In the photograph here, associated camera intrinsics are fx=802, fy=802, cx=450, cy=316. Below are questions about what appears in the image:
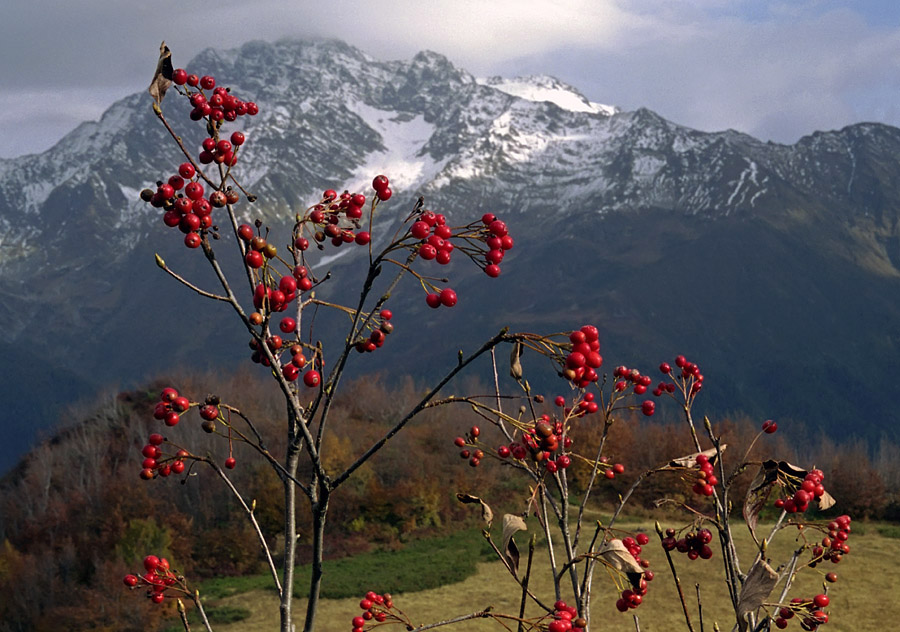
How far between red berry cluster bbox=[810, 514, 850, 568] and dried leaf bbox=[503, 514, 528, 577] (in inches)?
66.7

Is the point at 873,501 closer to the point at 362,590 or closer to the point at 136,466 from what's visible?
the point at 362,590

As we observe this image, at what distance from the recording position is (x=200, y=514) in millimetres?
44562

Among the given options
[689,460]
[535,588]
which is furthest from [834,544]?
[535,588]

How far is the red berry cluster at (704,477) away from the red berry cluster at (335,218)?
1.75 meters

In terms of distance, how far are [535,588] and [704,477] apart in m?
28.2

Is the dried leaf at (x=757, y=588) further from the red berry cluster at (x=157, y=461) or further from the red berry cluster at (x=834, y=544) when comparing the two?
the red berry cluster at (x=157, y=461)

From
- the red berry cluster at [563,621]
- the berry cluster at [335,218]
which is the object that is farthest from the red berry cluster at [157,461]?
the red berry cluster at [563,621]

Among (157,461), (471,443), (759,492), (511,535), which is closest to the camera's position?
(511,535)

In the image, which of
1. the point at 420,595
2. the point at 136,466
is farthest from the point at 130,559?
the point at 136,466

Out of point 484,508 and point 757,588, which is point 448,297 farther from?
point 757,588

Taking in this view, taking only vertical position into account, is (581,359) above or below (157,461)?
above

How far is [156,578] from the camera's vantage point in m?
3.13

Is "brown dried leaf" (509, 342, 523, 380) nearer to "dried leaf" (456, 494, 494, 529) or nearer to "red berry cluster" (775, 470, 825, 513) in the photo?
"dried leaf" (456, 494, 494, 529)

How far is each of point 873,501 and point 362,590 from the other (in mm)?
26828
